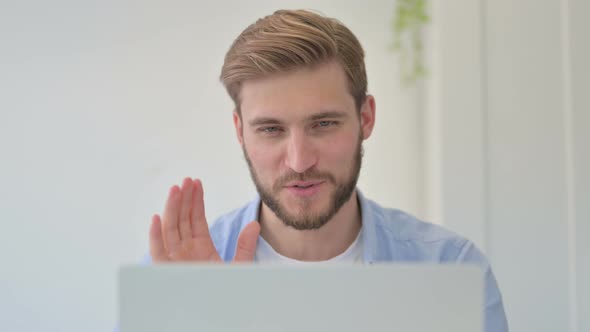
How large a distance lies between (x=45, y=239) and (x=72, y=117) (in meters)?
0.49

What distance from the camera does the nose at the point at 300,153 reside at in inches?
53.1

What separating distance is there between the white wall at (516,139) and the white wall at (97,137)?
715 millimetres

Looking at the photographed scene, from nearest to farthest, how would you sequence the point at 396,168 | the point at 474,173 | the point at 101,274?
the point at 474,173 < the point at 396,168 < the point at 101,274

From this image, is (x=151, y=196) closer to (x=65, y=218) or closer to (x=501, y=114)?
→ (x=65, y=218)

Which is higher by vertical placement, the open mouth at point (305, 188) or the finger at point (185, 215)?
the open mouth at point (305, 188)

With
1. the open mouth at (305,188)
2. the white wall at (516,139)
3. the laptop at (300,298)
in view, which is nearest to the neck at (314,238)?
the open mouth at (305,188)

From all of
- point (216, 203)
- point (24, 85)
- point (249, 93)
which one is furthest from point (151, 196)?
point (249, 93)

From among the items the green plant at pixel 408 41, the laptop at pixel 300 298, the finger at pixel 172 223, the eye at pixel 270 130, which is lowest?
the laptop at pixel 300 298

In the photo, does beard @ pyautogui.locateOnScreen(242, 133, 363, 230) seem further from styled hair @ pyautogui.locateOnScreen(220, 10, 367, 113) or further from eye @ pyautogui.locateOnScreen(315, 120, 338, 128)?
styled hair @ pyautogui.locateOnScreen(220, 10, 367, 113)

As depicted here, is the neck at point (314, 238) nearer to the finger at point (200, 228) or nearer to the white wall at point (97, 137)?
the finger at point (200, 228)

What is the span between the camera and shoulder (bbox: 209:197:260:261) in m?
1.67

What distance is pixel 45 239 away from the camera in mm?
2436

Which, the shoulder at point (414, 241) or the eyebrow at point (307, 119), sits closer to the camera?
the eyebrow at point (307, 119)

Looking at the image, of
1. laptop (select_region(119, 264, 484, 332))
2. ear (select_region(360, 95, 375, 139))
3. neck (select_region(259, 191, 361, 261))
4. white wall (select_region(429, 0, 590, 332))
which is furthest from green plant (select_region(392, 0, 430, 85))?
laptop (select_region(119, 264, 484, 332))
